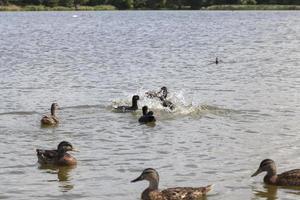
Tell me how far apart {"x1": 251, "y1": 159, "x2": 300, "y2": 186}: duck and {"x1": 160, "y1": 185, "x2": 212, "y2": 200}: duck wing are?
1.67 meters

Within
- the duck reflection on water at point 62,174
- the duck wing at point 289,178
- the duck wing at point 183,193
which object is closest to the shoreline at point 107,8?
the duck reflection on water at point 62,174

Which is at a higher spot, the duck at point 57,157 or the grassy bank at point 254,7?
the grassy bank at point 254,7

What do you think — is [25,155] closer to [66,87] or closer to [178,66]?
[66,87]

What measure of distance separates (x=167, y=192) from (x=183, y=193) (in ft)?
0.92

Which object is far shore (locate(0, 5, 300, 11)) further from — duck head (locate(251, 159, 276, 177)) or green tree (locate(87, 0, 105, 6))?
duck head (locate(251, 159, 276, 177))

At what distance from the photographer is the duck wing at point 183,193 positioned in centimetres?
1216

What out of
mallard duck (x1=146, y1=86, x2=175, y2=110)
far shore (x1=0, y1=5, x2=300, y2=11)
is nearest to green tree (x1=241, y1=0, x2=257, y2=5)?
far shore (x1=0, y1=5, x2=300, y2=11)

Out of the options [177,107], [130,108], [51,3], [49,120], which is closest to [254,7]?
[51,3]

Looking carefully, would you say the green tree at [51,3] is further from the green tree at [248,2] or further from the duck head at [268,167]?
the duck head at [268,167]

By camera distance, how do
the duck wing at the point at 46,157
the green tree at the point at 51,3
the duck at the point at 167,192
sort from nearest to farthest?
the duck at the point at 167,192 < the duck wing at the point at 46,157 < the green tree at the point at 51,3

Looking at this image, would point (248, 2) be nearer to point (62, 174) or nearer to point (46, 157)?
point (46, 157)

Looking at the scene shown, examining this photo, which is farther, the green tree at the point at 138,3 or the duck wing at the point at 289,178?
the green tree at the point at 138,3

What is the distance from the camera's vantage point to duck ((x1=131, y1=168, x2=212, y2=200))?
12.2 meters

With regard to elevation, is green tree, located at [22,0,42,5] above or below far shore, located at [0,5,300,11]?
above
